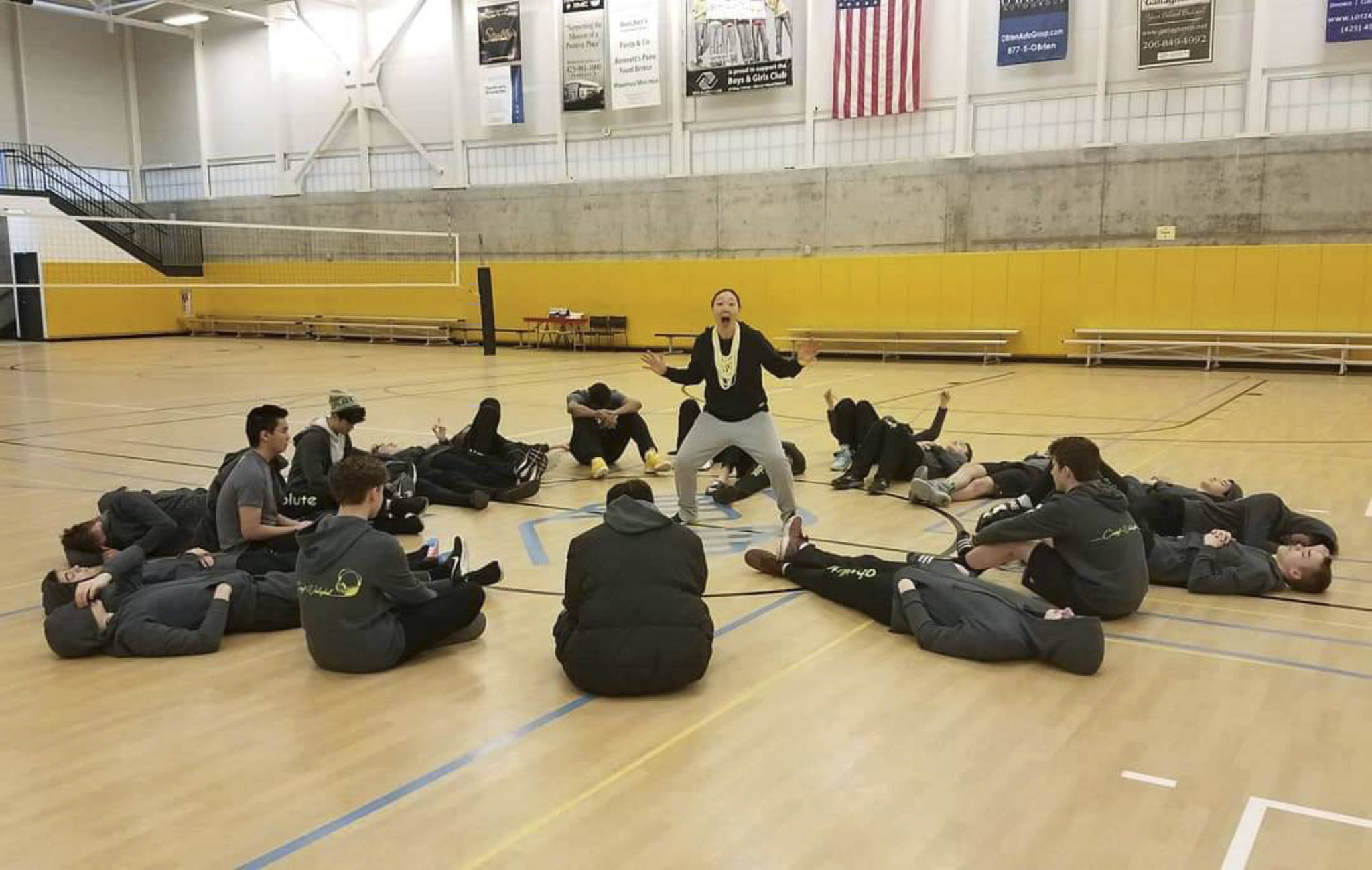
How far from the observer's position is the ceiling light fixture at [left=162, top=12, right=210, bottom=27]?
101 feet

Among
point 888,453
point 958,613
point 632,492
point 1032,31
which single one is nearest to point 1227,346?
point 1032,31

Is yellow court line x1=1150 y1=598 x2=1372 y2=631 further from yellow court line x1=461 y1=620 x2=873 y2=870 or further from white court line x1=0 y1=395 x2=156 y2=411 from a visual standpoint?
white court line x1=0 y1=395 x2=156 y2=411

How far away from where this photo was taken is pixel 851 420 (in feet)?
32.0

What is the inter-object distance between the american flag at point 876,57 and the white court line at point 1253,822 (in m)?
21.1

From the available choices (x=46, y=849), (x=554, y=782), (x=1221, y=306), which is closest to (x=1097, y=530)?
(x=554, y=782)

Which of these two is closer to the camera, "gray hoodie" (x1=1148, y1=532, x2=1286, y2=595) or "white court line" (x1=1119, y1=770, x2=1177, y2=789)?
"white court line" (x1=1119, y1=770, x2=1177, y2=789)

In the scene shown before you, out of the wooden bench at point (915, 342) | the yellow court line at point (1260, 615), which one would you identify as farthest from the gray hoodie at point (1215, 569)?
the wooden bench at point (915, 342)

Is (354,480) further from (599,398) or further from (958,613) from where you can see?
(599,398)

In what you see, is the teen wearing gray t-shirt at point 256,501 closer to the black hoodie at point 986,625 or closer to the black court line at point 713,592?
the black court line at point 713,592

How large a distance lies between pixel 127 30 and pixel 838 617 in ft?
124

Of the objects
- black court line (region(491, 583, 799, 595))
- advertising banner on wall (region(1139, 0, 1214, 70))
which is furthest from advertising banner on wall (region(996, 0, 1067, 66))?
black court line (region(491, 583, 799, 595))

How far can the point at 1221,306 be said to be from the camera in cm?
2028

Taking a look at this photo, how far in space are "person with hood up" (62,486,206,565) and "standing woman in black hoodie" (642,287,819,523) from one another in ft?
10.7

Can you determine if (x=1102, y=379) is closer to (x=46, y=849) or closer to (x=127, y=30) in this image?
(x=46, y=849)
